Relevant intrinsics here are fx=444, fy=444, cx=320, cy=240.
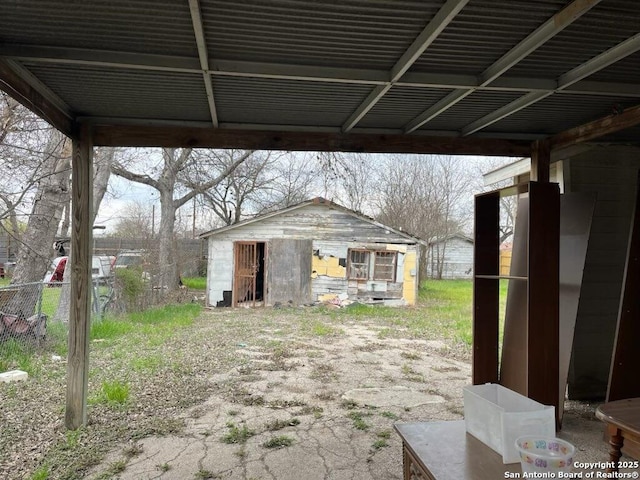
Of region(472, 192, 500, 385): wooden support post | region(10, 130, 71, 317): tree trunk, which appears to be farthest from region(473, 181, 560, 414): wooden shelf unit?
region(10, 130, 71, 317): tree trunk

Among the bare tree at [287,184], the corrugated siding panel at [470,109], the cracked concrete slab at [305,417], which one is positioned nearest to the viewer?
the cracked concrete slab at [305,417]

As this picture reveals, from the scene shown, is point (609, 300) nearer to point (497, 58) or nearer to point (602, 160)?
point (602, 160)

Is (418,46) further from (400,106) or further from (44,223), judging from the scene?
(44,223)

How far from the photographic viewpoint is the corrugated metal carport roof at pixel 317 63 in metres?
2.09

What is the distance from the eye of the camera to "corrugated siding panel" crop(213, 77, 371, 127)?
2.98 metres

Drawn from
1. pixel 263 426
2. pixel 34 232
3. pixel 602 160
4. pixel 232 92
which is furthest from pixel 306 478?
pixel 34 232

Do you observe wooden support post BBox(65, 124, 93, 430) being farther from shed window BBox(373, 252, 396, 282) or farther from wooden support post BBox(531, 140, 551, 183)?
shed window BBox(373, 252, 396, 282)

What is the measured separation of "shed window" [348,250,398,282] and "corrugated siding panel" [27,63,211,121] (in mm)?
9756

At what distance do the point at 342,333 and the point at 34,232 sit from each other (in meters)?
5.80

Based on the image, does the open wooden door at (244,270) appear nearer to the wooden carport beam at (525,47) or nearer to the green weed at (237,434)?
the green weed at (237,434)

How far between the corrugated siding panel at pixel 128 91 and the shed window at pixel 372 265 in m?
9.76

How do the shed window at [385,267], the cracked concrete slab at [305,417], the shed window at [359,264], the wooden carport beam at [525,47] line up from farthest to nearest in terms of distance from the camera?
the shed window at [385,267] < the shed window at [359,264] < the cracked concrete slab at [305,417] < the wooden carport beam at [525,47]

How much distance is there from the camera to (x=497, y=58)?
2607mm

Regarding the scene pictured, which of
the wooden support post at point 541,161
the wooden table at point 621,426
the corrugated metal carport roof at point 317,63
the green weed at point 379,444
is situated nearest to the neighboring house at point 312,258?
the wooden support post at point 541,161
